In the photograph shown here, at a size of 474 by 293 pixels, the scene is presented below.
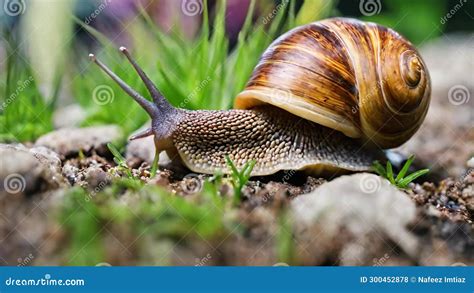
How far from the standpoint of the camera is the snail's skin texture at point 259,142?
9.15ft

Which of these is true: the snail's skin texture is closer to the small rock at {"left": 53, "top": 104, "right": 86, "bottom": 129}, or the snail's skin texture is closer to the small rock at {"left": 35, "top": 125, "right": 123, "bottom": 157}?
the small rock at {"left": 35, "top": 125, "right": 123, "bottom": 157}

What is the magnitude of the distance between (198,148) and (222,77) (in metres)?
0.70

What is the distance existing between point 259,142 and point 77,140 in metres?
1.09

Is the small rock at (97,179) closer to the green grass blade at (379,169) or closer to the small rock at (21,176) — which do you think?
the small rock at (21,176)

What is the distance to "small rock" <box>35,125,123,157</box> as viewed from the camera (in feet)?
10.3

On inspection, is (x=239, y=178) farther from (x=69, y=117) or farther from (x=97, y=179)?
(x=69, y=117)

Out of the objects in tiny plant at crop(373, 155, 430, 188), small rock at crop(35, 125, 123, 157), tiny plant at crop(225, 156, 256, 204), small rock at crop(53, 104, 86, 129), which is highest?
tiny plant at crop(225, 156, 256, 204)

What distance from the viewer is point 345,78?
9.11 feet

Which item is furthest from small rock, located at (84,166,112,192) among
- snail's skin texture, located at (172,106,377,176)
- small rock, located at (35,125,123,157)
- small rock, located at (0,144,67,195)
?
small rock, located at (35,125,123,157)

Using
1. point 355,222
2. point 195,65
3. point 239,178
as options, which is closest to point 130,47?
point 195,65

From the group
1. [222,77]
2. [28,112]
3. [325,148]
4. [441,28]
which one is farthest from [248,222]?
[441,28]

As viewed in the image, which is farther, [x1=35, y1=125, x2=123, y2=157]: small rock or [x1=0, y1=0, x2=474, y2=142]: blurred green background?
[x1=0, y1=0, x2=474, y2=142]: blurred green background

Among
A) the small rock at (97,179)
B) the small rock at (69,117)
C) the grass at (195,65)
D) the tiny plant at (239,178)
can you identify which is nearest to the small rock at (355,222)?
the tiny plant at (239,178)

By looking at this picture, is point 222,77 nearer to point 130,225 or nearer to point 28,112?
point 28,112
